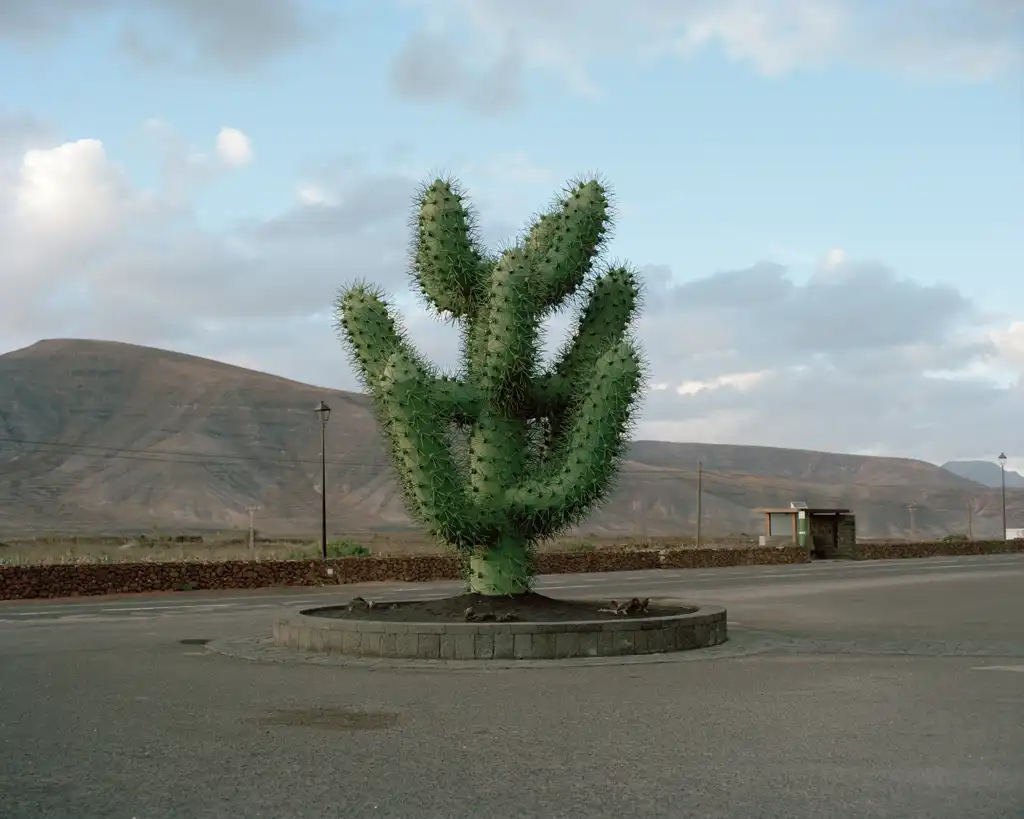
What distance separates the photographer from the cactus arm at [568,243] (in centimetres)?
1587

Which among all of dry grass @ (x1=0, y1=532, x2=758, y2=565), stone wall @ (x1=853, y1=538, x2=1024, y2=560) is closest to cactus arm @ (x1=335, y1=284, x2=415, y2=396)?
dry grass @ (x1=0, y1=532, x2=758, y2=565)

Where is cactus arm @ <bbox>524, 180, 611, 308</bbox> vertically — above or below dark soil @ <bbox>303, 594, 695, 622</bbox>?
above

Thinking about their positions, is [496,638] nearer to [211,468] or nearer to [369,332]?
[369,332]

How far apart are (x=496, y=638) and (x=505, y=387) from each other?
3334 millimetres

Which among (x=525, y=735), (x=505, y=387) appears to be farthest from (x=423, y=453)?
(x=525, y=735)

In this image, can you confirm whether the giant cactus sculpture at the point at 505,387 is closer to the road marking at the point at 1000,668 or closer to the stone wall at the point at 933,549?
the road marking at the point at 1000,668

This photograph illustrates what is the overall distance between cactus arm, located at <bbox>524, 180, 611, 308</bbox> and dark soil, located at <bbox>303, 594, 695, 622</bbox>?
387 cm

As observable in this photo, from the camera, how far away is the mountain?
380 feet

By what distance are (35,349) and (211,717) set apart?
16251 centimetres

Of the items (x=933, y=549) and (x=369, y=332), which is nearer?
(x=369, y=332)

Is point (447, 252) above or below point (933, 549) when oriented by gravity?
above

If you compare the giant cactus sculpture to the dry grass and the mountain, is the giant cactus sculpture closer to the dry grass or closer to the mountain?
the dry grass

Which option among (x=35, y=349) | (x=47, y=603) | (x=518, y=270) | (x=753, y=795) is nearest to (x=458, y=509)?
(x=518, y=270)

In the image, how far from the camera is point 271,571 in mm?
34469
